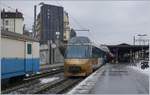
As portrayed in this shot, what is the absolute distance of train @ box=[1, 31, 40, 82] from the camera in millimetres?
24016

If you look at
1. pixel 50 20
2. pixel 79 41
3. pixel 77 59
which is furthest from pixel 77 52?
pixel 50 20

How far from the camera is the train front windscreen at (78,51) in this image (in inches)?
1451

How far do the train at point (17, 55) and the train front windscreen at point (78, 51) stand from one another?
15.8 ft

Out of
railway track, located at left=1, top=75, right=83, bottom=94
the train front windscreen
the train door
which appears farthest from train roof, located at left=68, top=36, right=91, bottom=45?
railway track, located at left=1, top=75, right=83, bottom=94

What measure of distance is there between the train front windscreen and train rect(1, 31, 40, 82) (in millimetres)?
4805

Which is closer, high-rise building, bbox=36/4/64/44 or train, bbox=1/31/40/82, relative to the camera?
train, bbox=1/31/40/82

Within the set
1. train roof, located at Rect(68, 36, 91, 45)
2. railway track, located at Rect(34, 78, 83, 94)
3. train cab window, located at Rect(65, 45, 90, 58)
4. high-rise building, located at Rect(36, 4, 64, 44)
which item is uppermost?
high-rise building, located at Rect(36, 4, 64, 44)

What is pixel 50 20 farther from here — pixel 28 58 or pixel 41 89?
pixel 41 89

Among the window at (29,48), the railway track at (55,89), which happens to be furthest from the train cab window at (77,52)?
the railway track at (55,89)

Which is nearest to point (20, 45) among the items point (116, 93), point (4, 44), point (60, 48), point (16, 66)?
point (16, 66)

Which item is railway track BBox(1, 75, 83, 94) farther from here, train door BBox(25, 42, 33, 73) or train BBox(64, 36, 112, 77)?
train BBox(64, 36, 112, 77)

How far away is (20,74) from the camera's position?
2769 centimetres

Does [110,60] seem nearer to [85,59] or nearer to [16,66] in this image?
[85,59]

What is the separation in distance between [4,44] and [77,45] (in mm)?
14452
